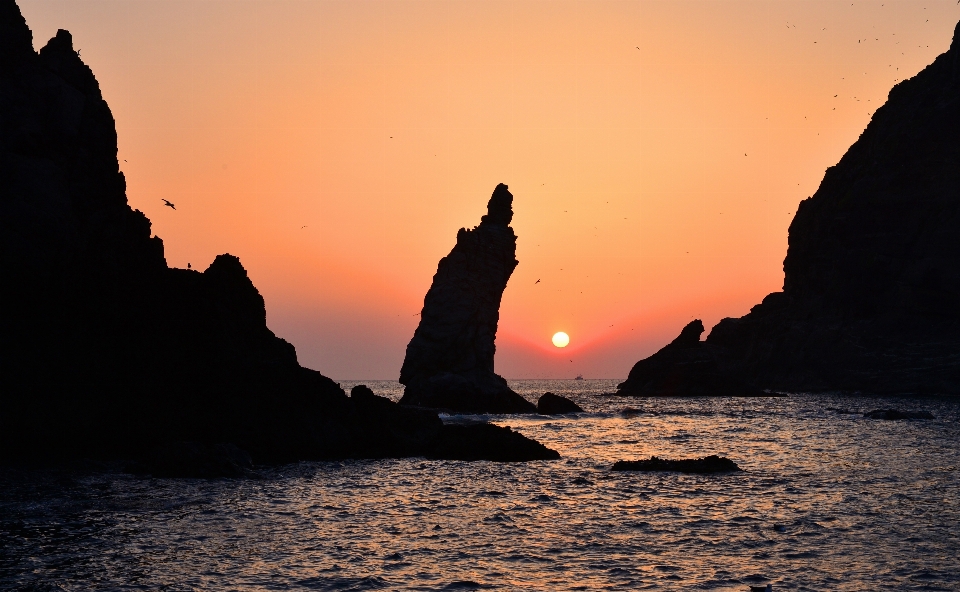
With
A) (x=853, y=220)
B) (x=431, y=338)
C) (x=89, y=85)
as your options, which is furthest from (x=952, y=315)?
(x=89, y=85)

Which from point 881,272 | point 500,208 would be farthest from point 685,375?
point 500,208

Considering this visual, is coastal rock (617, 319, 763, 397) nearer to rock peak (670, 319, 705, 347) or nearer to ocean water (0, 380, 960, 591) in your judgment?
rock peak (670, 319, 705, 347)

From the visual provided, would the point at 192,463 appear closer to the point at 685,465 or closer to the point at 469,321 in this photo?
the point at 685,465

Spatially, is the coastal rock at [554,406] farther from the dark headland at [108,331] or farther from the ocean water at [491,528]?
the ocean water at [491,528]

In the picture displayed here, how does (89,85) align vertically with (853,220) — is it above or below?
below

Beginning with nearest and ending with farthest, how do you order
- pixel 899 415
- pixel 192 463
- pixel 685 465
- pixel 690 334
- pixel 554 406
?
pixel 192 463
pixel 685 465
pixel 899 415
pixel 554 406
pixel 690 334

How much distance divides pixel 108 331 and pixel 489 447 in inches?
744

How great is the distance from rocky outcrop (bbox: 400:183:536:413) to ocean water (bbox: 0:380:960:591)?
183 ft

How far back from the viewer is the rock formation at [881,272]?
5492 inches

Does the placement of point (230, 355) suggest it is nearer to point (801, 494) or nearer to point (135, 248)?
point (135, 248)

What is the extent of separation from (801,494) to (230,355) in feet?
85.4

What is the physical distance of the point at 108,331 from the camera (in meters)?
40.4

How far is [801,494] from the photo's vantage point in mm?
31125

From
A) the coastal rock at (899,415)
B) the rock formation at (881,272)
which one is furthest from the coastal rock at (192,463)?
the rock formation at (881,272)
